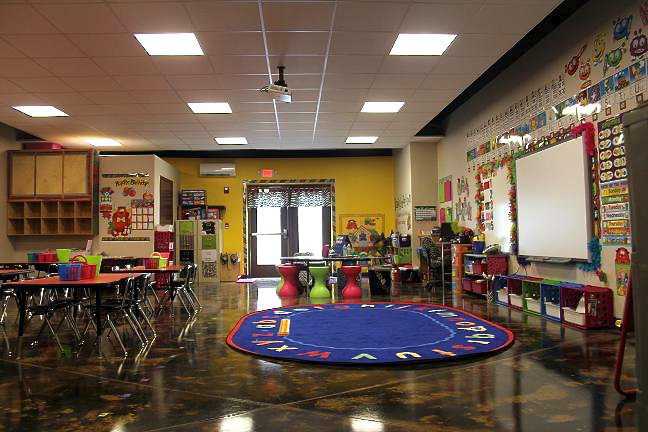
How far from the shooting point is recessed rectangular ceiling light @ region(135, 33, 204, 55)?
5938 millimetres

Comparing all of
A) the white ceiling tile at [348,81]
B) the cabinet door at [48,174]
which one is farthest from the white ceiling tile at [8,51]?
the cabinet door at [48,174]

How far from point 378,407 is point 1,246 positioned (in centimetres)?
1064

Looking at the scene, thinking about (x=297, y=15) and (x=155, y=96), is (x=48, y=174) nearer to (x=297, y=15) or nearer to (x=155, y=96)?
(x=155, y=96)

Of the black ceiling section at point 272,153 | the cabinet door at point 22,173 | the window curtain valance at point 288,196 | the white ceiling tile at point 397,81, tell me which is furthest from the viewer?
the window curtain valance at point 288,196

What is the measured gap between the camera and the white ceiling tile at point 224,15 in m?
5.19

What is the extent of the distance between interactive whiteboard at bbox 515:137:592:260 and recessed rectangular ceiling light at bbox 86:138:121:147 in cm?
857

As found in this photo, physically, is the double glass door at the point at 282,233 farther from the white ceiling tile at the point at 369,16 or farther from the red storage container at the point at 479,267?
the white ceiling tile at the point at 369,16

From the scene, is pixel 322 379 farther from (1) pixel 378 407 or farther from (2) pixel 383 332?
(2) pixel 383 332

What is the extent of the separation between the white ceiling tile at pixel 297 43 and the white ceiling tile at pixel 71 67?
240cm

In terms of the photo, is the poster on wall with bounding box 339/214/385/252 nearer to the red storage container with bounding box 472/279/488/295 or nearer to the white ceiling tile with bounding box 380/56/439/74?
the red storage container with bounding box 472/279/488/295

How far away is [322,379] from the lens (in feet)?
13.0

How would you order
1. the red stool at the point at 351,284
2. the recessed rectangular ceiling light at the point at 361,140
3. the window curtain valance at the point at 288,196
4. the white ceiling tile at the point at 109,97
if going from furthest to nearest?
the window curtain valance at the point at 288,196, the recessed rectangular ceiling light at the point at 361,140, the red stool at the point at 351,284, the white ceiling tile at the point at 109,97

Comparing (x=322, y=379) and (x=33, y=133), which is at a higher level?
(x=33, y=133)

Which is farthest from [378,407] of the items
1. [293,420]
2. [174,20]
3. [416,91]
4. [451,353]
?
[416,91]
